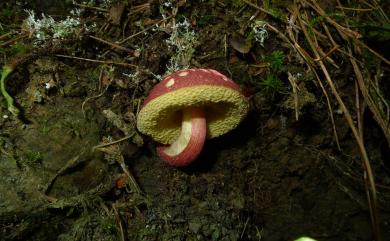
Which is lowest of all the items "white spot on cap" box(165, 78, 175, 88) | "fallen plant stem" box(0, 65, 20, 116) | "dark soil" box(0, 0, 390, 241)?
"dark soil" box(0, 0, 390, 241)

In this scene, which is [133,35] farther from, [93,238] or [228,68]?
[93,238]

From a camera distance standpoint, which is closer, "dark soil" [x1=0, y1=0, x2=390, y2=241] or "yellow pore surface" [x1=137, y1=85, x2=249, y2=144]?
"yellow pore surface" [x1=137, y1=85, x2=249, y2=144]

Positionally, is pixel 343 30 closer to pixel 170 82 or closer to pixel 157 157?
pixel 170 82

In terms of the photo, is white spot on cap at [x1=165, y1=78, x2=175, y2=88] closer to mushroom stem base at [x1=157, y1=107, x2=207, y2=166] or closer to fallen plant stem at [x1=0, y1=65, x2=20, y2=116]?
mushroom stem base at [x1=157, y1=107, x2=207, y2=166]

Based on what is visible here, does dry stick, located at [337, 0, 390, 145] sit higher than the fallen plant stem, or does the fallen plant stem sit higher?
the fallen plant stem

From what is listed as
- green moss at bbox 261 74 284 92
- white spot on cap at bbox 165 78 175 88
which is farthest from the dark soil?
white spot on cap at bbox 165 78 175 88

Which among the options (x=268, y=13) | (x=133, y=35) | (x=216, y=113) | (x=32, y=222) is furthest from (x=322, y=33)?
(x=32, y=222)

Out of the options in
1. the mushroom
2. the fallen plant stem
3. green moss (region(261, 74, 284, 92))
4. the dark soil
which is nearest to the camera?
the mushroom
